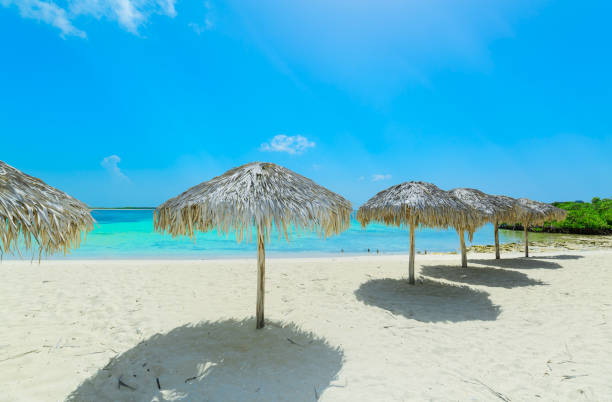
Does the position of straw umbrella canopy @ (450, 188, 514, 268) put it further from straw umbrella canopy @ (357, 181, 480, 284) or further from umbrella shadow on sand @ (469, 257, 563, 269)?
straw umbrella canopy @ (357, 181, 480, 284)

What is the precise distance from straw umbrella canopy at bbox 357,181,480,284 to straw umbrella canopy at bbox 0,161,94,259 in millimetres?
4736

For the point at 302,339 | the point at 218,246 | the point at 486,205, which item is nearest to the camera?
the point at 302,339

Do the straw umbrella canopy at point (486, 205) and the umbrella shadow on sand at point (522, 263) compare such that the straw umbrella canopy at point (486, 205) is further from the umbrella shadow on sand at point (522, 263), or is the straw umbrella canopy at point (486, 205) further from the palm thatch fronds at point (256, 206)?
the palm thatch fronds at point (256, 206)

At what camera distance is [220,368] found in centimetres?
284

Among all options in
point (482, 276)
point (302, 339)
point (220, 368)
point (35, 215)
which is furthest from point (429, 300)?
point (35, 215)

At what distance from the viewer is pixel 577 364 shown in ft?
9.71

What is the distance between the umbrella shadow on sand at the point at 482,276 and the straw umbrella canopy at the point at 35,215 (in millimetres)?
7154

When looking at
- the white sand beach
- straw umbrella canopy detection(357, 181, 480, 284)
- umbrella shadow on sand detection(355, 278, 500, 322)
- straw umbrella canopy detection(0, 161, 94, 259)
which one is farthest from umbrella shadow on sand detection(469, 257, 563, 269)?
straw umbrella canopy detection(0, 161, 94, 259)

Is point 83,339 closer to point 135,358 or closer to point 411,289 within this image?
point 135,358

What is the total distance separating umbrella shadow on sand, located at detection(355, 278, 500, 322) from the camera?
14.3ft

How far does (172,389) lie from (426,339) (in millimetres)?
2980

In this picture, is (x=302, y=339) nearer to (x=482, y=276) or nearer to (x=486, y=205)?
(x=482, y=276)

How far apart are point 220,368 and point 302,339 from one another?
108 cm

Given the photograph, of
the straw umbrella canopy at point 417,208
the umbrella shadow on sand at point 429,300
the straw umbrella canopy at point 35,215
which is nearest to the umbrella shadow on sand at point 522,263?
→ the umbrella shadow on sand at point 429,300
